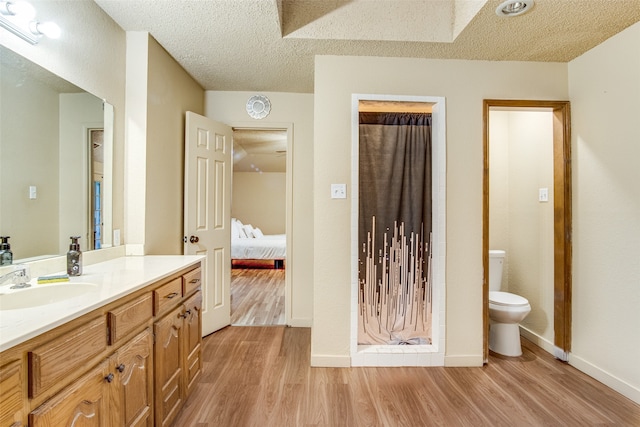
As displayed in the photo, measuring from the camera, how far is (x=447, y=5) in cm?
209

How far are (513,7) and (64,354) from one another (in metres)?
2.61

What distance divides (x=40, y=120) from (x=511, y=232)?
11.8 feet

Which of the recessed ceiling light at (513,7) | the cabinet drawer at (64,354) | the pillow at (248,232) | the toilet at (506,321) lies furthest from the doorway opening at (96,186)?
the pillow at (248,232)

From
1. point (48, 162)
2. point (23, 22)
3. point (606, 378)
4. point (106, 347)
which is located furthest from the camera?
point (606, 378)

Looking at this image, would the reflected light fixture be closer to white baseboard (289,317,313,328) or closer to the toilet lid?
white baseboard (289,317,313,328)

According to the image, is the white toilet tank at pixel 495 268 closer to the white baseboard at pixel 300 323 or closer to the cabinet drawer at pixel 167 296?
the white baseboard at pixel 300 323

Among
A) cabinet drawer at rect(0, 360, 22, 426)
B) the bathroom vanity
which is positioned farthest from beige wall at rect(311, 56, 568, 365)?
cabinet drawer at rect(0, 360, 22, 426)

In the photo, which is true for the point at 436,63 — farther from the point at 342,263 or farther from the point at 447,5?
the point at 342,263

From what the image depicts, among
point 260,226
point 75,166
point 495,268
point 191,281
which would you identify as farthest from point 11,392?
point 260,226

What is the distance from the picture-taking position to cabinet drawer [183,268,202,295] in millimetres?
1792

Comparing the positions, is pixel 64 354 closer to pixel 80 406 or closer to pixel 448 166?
pixel 80 406

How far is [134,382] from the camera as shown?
4.27ft

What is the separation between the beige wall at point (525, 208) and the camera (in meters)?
2.58

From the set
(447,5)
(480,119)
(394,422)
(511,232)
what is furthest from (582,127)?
(394,422)
